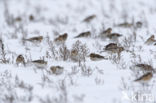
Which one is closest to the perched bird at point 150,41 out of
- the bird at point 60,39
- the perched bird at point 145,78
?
the bird at point 60,39

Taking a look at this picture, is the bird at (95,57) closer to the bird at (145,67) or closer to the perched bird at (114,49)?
the perched bird at (114,49)

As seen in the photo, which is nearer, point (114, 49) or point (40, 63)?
point (40, 63)

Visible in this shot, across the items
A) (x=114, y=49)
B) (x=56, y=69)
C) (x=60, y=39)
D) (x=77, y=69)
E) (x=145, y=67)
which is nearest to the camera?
(x=145, y=67)

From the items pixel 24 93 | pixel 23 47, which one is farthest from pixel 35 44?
pixel 24 93

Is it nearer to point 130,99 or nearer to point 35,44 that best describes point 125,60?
point 130,99

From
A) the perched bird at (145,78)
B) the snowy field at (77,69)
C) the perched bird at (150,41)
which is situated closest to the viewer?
the snowy field at (77,69)

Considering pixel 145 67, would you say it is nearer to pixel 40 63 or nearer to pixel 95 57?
pixel 95 57

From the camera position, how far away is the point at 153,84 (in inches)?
195

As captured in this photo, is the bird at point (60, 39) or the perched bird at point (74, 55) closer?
the perched bird at point (74, 55)

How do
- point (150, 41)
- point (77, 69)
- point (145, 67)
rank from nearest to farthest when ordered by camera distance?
point (145, 67) → point (77, 69) → point (150, 41)

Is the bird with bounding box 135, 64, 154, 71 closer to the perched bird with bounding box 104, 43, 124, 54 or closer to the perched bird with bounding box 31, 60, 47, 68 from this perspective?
the perched bird with bounding box 104, 43, 124, 54

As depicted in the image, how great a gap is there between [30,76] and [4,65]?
885 millimetres

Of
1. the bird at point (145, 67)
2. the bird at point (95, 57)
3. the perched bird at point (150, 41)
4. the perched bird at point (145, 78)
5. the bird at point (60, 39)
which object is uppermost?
the bird at point (60, 39)

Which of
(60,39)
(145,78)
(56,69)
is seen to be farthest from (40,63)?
(60,39)
